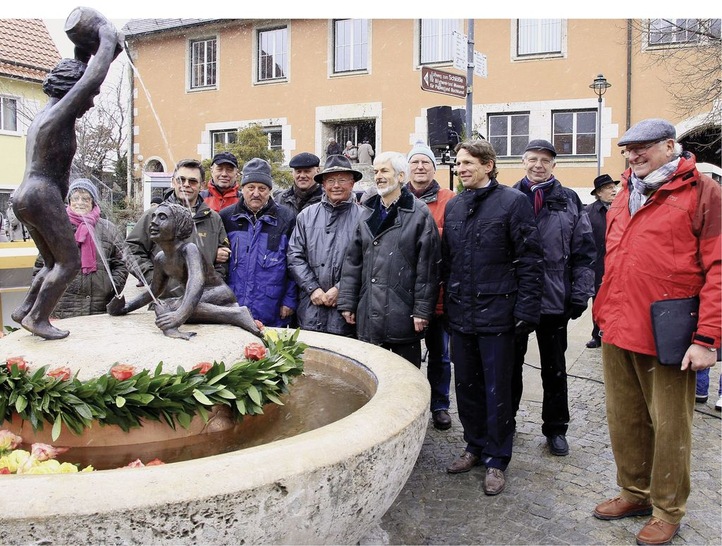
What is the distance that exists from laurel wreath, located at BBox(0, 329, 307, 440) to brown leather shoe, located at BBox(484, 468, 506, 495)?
1640mm

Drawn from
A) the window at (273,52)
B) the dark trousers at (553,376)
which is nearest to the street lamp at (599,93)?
the window at (273,52)

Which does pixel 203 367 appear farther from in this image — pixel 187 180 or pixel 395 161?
pixel 187 180

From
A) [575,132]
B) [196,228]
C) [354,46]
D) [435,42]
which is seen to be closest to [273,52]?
[354,46]

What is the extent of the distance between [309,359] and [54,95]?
1.85 m

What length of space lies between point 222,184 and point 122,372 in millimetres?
3145

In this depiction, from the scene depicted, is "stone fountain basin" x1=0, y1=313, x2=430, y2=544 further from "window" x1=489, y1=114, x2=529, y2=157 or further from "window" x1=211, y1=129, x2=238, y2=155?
"window" x1=211, y1=129, x2=238, y2=155

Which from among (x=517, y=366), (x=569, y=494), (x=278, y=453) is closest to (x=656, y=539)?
(x=569, y=494)

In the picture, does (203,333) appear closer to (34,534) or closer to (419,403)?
(419,403)

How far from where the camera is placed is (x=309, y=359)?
143 inches

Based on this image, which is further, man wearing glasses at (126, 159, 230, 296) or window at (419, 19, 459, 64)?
window at (419, 19, 459, 64)

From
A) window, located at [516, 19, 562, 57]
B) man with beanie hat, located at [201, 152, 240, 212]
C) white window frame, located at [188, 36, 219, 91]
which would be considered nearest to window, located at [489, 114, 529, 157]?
window, located at [516, 19, 562, 57]

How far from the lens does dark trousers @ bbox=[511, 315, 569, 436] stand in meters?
4.28

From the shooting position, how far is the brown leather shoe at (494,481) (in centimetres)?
362

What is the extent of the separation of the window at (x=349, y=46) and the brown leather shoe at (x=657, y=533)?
1842 cm
